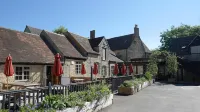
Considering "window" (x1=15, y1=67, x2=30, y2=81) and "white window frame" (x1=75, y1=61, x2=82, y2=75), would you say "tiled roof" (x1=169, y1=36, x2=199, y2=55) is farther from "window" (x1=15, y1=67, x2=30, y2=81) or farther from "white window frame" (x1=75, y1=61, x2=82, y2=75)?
"window" (x1=15, y1=67, x2=30, y2=81)

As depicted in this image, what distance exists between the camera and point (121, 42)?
41750mm

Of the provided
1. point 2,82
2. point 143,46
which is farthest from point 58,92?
point 143,46

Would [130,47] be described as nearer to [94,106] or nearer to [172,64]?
[172,64]

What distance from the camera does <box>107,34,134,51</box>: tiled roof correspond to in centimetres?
3974

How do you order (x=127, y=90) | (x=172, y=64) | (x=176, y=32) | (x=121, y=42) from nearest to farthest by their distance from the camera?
(x=127, y=90)
(x=172, y=64)
(x=121, y=42)
(x=176, y=32)

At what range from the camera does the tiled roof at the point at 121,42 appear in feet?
130

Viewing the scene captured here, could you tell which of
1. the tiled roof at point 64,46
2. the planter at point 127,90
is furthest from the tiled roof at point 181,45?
the planter at point 127,90

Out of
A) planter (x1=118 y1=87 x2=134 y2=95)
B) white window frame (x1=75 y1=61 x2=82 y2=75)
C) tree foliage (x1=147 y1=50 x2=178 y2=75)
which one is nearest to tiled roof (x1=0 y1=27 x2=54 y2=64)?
white window frame (x1=75 y1=61 x2=82 y2=75)

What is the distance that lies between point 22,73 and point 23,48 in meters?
3.07

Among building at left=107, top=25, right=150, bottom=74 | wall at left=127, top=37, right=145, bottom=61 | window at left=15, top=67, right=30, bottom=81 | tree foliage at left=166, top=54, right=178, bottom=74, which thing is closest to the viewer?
window at left=15, top=67, right=30, bottom=81

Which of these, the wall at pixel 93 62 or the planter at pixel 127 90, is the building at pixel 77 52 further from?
the planter at pixel 127 90

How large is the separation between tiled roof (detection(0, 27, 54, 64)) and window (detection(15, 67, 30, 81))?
2.44 feet

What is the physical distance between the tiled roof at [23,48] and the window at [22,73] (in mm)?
745

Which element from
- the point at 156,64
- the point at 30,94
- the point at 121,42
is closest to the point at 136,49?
the point at 121,42
